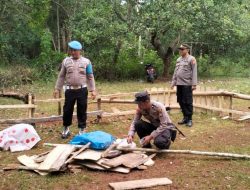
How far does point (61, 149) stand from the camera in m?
6.42

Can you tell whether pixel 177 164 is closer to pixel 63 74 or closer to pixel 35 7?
pixel 63 74

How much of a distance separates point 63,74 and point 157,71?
1365 cm

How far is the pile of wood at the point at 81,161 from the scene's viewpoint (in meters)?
5.98

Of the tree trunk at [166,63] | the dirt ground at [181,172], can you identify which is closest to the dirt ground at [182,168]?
the dirt ground at [181,172]

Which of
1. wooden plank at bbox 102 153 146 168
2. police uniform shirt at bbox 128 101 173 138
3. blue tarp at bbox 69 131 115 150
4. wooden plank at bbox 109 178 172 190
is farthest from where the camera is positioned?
police uniform shirt at bbox 128 101 173 138

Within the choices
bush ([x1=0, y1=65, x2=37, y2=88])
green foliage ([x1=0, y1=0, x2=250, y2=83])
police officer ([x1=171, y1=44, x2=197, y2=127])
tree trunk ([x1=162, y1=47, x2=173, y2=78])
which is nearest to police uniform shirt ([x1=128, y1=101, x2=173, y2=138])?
police officer ([x1=171, y1=44, x2=197, y2=127])

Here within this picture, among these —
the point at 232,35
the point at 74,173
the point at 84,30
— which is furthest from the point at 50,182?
the point at 232,35

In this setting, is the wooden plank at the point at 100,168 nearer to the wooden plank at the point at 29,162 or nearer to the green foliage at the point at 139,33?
the wooden plank at the point at 29,162

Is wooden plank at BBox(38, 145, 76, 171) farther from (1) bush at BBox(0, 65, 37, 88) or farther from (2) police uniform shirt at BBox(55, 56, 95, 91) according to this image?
(1) bush at BBox(0, 65, 37, 88)

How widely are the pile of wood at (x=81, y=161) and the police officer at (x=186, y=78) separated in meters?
3.06

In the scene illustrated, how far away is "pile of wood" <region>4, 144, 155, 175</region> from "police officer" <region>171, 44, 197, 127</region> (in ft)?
10.0

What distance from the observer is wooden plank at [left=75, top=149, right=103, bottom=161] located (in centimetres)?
614

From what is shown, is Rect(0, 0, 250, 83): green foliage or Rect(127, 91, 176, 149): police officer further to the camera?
Rect(0, 0, 250, 83): green foliage

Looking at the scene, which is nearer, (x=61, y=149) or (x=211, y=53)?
(x=61, y=149)
